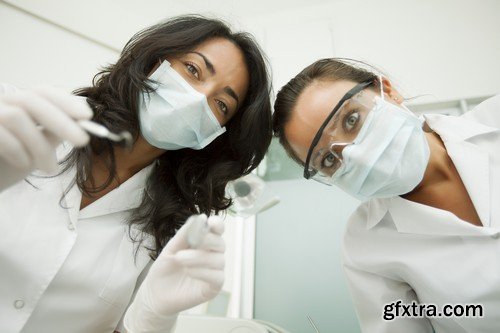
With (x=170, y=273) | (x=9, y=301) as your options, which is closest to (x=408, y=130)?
(x=170, y=273)

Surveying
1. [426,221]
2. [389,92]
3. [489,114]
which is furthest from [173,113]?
[489,114]

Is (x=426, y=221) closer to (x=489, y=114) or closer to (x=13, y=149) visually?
(x=489, y=114)

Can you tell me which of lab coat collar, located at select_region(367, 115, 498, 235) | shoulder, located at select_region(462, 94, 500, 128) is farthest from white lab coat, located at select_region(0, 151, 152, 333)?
shoulder, located at select_region(462, 94, 500, 128)

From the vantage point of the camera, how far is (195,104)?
2.79 ft

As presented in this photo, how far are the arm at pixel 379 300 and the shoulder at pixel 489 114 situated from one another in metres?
0.65

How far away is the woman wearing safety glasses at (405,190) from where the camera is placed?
802mm

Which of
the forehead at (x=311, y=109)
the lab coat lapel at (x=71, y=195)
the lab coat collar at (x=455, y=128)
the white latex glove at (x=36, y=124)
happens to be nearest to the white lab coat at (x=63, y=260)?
the lab coat lapel at (x=71, y=195)

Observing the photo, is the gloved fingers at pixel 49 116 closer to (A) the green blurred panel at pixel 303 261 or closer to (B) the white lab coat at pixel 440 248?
(B) the white lab coat at pixel 440 248

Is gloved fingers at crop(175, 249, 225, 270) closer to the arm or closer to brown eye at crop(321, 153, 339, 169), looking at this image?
brown eye at crop(321, 153, 339, 169)

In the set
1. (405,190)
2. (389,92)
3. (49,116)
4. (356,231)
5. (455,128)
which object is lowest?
(356,231)

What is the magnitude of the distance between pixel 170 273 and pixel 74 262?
325 millimetres

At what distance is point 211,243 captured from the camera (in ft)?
1.84

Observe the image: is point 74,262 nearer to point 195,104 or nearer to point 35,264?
point 35,264

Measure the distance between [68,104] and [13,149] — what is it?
0.11 m
